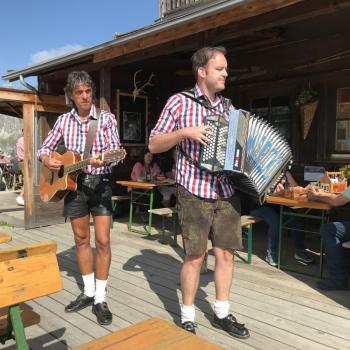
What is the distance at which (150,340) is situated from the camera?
59.5 inches

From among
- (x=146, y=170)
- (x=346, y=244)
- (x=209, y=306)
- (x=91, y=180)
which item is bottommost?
(x=209, y=306)

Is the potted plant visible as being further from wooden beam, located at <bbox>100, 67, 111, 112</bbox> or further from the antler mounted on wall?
the antler mounted on wall

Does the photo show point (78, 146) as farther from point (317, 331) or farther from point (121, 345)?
point (317, 331)

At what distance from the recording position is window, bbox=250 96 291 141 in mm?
6164

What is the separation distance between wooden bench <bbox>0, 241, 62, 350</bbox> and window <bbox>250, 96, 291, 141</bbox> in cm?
501

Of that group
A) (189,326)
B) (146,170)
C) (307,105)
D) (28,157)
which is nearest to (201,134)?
(189,326)

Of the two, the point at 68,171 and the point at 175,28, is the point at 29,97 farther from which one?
the point at 68,171

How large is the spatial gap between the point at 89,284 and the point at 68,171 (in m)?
0.95

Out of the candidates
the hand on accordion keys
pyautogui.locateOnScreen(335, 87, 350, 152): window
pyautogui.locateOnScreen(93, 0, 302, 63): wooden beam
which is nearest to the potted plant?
pyautogui.locateOnScreen(335, 87, 350, 152): window

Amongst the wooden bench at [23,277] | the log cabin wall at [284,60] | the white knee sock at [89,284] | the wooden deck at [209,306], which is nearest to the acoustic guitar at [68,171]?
the white knee sock at [89,284]

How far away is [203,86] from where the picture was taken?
8.31 ft

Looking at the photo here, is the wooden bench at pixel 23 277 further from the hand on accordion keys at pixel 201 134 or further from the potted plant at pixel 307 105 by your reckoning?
the potted plant at pixel 307 105

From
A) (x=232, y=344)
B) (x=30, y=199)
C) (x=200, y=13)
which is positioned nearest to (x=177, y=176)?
(x=232, y=344)

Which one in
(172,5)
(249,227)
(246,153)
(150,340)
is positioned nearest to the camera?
(150,340)
